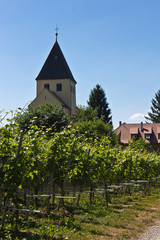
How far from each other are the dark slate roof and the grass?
4355cm

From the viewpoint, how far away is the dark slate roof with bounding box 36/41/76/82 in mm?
53875

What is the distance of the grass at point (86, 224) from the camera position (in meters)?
6.99

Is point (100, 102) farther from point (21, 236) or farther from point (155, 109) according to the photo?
point (21, 236)

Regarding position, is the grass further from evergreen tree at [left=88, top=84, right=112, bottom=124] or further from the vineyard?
evergreen tree at [left=88, top=84, right=112, bottom=124]

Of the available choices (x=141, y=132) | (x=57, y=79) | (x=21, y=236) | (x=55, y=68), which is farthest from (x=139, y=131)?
(x=21, y=236)

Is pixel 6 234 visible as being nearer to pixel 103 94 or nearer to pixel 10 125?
pixel 10 125

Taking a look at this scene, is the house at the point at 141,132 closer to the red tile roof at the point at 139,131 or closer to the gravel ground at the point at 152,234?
the red tile roof at the point at 139,131

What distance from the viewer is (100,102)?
63.6 m

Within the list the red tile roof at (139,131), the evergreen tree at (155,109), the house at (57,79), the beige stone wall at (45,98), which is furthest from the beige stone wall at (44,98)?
the evergreen tree at (155,109)

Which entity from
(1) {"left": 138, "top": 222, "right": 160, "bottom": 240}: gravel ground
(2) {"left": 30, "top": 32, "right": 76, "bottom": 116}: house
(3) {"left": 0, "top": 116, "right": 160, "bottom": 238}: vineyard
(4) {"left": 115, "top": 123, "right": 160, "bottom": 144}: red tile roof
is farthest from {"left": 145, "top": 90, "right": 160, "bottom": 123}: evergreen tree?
(1) {"left": 138, "top": 222, "right": 160, "bottom": 240}: gravel ground

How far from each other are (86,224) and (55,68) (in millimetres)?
47226

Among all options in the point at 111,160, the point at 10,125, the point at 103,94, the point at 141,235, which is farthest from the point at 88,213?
the point at 103,94

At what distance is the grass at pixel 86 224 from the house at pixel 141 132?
148 feet

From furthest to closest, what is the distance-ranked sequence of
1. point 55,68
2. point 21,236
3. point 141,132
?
point 141,132 → point 55,68 → point 21,236
